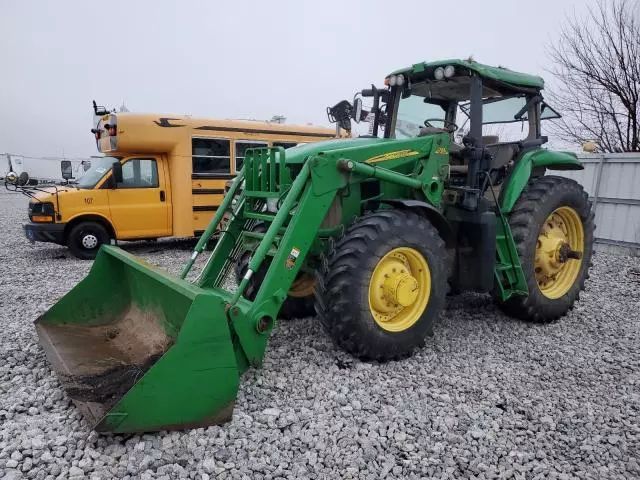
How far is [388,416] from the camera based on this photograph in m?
3.07

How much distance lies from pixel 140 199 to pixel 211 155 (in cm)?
152

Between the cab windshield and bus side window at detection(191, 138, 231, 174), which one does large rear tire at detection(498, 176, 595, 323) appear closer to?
the cab windshield

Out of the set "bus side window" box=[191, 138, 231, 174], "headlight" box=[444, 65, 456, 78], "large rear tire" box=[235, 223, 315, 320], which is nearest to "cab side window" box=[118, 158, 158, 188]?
"bus side window" box=[191, 138, 231, 174]

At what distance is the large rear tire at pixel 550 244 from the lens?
15.1 ft

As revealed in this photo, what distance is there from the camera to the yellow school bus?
8445 millimetres

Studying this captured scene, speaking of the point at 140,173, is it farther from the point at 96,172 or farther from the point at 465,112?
the point at 465,112

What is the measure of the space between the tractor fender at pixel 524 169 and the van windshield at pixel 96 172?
6.76 meters

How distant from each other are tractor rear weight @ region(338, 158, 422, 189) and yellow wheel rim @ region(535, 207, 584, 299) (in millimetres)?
1693

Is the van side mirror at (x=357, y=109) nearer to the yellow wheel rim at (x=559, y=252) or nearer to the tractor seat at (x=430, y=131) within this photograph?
the tractor seat at (x=430, y=131)

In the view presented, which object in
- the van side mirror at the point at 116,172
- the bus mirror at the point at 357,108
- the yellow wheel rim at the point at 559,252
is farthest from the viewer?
the van side mirror at the point at 116,172

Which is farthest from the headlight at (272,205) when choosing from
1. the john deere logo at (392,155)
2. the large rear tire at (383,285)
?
the john deere logo at (392,155)

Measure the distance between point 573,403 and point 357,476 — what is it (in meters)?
1.71

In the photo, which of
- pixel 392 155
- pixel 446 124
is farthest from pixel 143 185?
pixel 392 155

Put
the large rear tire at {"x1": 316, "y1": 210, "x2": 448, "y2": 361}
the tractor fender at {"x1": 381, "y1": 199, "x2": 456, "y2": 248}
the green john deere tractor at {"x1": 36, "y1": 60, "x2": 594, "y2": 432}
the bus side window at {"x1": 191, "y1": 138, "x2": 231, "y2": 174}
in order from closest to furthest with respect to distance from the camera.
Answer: the green john deere tractor at {"x1": 36, "y1": 60, "x2": 594, "y2": 432}, the large rear tire at {"x1": 316, "y1": 210, "x2": 448, "y2": 361}, the tractor fender at {"x1": 381, "y1": 199, "x2": 456, "y2": 248}, the bus side window at {"x1": 191, "y1": 138, "x2": 231, "y2": 174}
